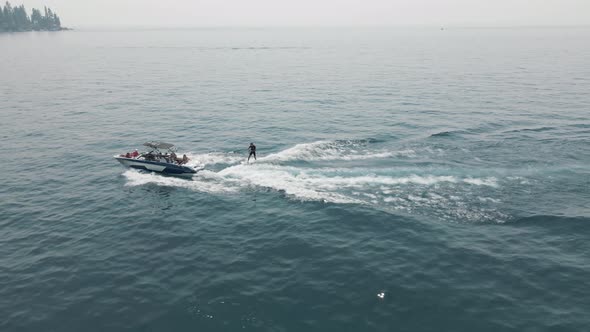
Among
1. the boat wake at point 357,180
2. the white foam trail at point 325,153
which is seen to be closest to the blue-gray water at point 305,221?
the boat wake at point 357,180

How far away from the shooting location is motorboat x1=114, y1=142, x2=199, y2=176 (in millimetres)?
48772

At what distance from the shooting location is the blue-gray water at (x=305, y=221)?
1042 inches

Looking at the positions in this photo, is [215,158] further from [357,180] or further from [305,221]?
[305,221]

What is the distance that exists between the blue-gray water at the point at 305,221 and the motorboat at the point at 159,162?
131cm

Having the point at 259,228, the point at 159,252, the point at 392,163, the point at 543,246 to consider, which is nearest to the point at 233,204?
the point at 259,228

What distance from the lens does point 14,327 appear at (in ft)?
83.0

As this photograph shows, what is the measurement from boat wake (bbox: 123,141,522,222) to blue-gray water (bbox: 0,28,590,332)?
0.84 ft

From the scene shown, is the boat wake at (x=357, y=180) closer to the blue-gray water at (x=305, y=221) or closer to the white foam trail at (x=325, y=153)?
the white foam trail at (x=325, y=153)

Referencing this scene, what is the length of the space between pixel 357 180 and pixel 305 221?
34.4 ft

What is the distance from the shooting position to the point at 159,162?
162 feet

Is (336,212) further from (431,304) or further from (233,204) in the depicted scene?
(431,304)

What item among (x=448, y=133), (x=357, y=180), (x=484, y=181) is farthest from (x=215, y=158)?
(x=448, y=133)

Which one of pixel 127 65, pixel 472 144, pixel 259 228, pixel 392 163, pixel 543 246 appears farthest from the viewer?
pixel 127 65

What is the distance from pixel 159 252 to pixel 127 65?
14807 centimetres
